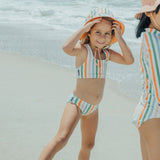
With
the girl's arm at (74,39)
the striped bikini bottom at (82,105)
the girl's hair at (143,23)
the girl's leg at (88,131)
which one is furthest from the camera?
the girl's leg at (88,131)

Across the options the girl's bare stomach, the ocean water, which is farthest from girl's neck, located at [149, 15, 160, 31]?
the girl's bare stomach

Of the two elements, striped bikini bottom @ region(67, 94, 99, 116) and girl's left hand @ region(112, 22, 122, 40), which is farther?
Answer: striped bikini bottom @ region(67, 94, 99, 116)

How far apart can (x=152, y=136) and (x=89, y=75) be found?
33.4 inches

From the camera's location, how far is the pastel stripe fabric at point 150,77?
2070mm

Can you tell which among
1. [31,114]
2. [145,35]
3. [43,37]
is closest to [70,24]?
[43,37]

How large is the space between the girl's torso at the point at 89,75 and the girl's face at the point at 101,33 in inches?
3.7

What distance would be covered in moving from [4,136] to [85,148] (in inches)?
47.2

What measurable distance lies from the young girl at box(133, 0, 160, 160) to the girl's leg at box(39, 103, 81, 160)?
0.59 metres

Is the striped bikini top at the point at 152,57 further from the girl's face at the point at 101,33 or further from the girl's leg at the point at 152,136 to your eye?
the girl's face at the point at 101,33

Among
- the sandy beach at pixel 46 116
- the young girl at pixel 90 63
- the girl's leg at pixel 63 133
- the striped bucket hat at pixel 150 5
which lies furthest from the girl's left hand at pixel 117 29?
the sandy beach at pixel 46 116

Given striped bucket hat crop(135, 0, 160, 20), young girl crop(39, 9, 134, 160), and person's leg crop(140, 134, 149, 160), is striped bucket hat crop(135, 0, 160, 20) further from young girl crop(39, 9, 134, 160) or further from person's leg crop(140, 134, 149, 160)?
person's leg crop(140, 134, 149, 160)

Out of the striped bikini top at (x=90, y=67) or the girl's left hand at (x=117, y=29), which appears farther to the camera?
the striped bikini top at (x=90, y=67)

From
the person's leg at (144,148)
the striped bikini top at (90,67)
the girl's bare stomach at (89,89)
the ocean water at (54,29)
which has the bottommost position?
the person's leg at (144,148)

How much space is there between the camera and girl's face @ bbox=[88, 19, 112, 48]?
270 cm
